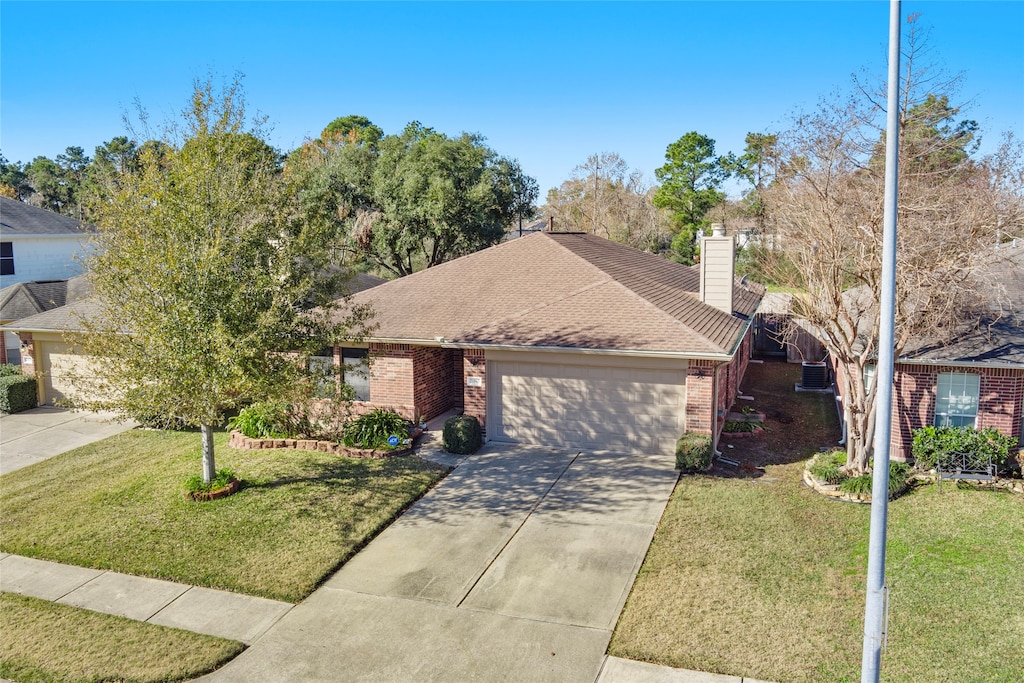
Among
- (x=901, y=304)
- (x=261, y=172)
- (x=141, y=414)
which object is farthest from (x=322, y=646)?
(x=901, y=304)

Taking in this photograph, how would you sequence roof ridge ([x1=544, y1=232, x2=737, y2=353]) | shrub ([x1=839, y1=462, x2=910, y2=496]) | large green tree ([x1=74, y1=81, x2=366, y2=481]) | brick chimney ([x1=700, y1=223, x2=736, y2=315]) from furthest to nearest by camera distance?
brick chimney ([x1=700, y1=223, x2=736, y2=315]) → roof ridge ([x1=544, y1=232, x2=737, y2=353]) → shrub ([x1=839, y1=462, x2=910, y2=496]) → large green tree ([x1=74, y1=81, x2=366, y2=481])

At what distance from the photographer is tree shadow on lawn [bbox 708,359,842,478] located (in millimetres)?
15398

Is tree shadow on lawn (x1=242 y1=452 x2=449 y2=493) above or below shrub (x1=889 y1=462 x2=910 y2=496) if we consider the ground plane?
below

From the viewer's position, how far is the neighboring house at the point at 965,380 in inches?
567

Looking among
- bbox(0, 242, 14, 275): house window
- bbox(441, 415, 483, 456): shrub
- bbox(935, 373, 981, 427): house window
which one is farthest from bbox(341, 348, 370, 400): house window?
bbox(0, 242, 14, 275): house window

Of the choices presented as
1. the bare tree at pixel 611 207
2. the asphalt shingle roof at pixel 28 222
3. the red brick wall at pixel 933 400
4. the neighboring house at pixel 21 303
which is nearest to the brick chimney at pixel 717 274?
the red brick wall at pixel 933 400

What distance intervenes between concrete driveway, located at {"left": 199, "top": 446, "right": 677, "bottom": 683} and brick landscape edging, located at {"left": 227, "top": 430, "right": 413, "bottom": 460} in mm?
1859

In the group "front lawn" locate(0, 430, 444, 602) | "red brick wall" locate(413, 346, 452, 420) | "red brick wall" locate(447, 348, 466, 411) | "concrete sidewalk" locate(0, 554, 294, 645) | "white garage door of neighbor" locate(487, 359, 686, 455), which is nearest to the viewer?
"concrete sidewalk" locate(0, 554, 294, 645)

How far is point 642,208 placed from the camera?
56.1m

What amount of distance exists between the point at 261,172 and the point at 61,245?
17845 millimetres

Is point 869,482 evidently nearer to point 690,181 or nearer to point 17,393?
point 17,393

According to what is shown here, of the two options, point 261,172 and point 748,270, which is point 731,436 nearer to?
point 261,172

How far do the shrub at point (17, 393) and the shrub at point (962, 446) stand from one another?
22.1 metres

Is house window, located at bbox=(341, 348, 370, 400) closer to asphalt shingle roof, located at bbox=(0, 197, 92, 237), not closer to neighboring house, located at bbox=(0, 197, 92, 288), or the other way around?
neighboring house, located at bbox=(0, 197, 92, 288)
